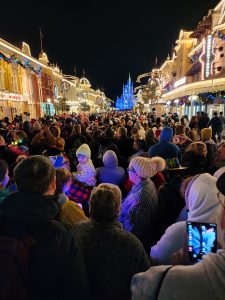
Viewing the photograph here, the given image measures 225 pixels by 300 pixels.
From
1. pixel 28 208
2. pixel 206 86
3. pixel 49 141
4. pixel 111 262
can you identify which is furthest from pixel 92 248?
A: pixel 206 86

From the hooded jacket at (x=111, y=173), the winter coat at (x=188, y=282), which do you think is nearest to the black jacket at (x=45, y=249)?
the winter coat at (x=188, y=282)

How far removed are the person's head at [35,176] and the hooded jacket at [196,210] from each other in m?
1.10

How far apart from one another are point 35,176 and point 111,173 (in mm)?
3177

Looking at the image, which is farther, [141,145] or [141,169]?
[141,145]

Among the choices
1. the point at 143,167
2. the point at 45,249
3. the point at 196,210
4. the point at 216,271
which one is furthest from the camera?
the point at 143,167

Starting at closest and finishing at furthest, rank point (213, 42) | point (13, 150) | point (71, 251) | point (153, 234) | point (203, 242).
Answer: point (203, 242), point (71, 251), point (153, 234), point (13, 150), point (213, 42)

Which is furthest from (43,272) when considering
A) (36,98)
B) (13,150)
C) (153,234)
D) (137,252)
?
(36,98)

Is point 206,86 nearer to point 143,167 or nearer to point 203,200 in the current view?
point 143,167

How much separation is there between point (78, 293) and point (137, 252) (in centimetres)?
52

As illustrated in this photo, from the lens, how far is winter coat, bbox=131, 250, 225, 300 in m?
0.96

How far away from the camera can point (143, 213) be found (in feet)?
10.3

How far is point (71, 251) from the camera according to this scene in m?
1.68

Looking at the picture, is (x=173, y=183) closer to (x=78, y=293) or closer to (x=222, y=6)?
(x=78, y=293)

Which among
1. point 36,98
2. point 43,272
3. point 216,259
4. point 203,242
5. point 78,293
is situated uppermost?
point 36,98
